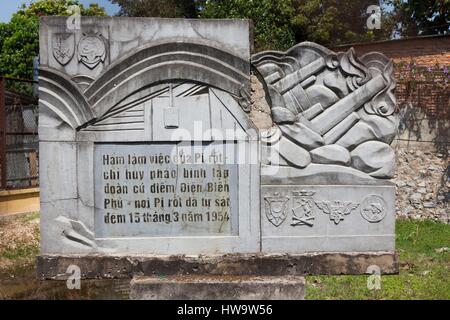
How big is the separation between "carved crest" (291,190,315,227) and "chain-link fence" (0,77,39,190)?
6.39 metres

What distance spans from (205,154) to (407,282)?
283 cm

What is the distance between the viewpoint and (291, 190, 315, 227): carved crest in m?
4.48

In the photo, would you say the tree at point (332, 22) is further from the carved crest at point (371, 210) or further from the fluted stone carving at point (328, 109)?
the carved crest at point (371, 210)

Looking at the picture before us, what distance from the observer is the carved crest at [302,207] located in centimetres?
448

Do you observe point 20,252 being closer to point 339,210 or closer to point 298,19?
point 339,210

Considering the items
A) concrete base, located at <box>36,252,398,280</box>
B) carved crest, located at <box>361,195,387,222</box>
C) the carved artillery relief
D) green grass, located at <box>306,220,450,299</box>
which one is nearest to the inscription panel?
concrete base, located at <box>36,252,398,280</box>

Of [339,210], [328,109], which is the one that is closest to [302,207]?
[339,210]

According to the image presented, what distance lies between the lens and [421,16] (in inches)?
615

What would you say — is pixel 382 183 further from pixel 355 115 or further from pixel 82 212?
pixel 82 212

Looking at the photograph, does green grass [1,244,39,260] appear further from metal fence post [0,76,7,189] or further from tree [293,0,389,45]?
tree [293,0,389,45]

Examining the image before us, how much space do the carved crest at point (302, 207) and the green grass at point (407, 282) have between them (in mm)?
1036

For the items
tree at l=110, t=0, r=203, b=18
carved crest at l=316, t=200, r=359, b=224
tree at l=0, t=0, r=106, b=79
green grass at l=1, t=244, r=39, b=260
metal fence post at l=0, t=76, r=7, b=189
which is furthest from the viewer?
tree at l=110, t=0, r=203, b=18

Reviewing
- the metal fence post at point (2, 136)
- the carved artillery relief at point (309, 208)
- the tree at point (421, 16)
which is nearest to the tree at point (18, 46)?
the metal fence post at point (2, 136)
